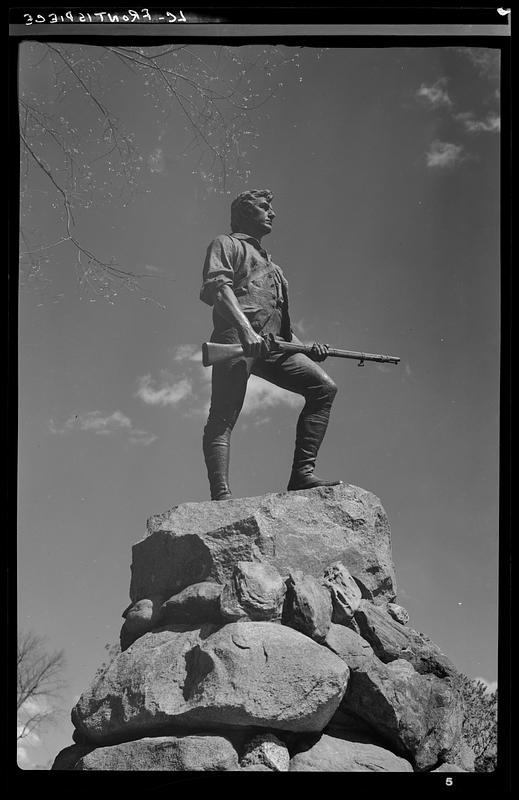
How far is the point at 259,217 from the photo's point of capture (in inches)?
320

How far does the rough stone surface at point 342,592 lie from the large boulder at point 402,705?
250mm

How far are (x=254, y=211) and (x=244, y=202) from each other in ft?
0.37

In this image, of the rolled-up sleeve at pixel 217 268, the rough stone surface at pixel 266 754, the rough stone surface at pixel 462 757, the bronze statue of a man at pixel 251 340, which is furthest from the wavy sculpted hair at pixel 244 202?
the rough stone surface at pixel 462 757

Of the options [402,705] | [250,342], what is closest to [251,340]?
[250,342]

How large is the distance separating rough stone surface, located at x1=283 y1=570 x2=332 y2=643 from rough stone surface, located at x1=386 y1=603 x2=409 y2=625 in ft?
2.38

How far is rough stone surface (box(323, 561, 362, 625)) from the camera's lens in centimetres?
694

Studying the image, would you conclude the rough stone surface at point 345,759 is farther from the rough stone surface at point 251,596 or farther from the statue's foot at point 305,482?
the statue's foot at point 305,482

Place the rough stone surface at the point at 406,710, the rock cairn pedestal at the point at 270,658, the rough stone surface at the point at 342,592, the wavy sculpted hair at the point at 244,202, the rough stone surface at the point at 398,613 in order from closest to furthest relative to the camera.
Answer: the rock cairn pedestal at the point at 270,658 → the rough stone surface at the point at 406,710 → the rough stone surface at the point at 342,592 → the rough stone surface at the point at 398,613 → the wavy sculpted hair at the point at 244,202

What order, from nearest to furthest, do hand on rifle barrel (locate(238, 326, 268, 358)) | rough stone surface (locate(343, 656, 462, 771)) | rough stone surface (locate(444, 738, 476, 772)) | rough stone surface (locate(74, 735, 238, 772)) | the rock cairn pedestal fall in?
rough stone surface (locate(74, 735, 238, 772))
the rock cairn pedestal
rough stone surface (locate(343, 656, 462, 771))
rough stone surface (locate(444, 738, 476, 772))
hand on rifle barrel (locate(238, 326, 268, 358))

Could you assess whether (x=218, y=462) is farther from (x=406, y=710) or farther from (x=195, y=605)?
(x=406, y=710)

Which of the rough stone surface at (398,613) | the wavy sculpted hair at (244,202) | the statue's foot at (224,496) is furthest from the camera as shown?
the wavy sculpted hair at (244,202)

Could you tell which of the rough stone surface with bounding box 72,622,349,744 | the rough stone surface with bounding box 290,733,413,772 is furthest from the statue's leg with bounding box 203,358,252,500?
the rough stone surface with bounding box 290,733,413,772

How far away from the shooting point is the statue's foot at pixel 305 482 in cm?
763

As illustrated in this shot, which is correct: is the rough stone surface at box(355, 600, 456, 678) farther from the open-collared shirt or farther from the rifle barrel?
the open-collared shirt
